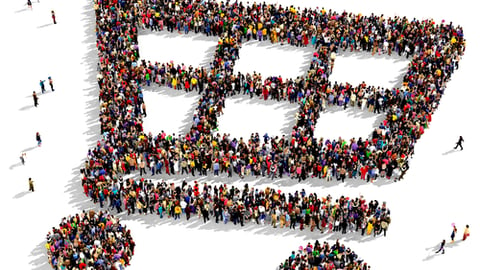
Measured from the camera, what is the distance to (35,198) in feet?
143

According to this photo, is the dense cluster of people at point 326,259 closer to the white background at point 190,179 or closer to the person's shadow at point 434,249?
the white background at point 190,179

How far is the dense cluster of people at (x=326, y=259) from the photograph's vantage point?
36719 mm

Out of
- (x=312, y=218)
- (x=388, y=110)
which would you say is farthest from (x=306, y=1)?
(x=312, y=218)

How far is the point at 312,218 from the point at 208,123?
10249 mm

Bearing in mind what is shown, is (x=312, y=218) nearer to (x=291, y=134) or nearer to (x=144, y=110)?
(x=291, y=134)

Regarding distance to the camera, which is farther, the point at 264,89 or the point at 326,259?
the point at 264,89

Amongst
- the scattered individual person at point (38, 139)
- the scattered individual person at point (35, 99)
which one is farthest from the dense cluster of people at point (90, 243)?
the scattered individual person at point (35, 99)

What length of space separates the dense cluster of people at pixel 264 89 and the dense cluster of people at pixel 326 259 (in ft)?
22.8

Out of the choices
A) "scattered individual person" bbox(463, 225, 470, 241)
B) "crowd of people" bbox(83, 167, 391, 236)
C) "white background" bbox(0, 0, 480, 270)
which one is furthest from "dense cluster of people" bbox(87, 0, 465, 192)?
"scattered individual person" bbox(463, 225, 470, 241)

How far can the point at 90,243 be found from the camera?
38500 mm

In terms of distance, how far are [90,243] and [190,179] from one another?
27.7 ft

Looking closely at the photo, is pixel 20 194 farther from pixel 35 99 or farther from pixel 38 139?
pixel 35 99

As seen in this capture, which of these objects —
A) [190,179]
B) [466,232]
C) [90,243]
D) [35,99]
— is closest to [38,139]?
[35,99]

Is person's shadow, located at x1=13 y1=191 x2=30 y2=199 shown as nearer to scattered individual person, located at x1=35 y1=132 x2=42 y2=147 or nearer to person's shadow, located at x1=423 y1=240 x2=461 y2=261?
scattered individual person, located at x1=35 y1=132 x2=42 y2=147
